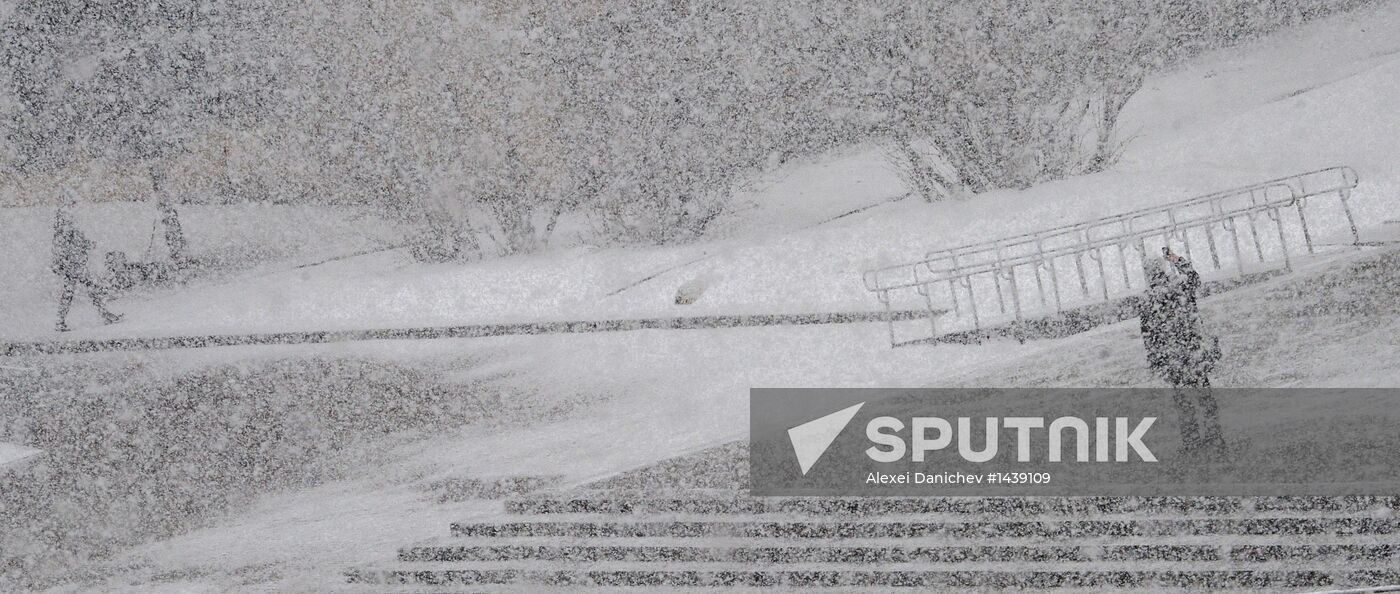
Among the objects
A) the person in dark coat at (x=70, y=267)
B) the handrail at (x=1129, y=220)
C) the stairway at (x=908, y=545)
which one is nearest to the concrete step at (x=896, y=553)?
the stairway at (x=908, y=545)

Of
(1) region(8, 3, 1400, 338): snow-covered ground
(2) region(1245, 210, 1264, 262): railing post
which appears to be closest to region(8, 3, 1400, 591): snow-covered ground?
(1) region(8, 3, 1400, 338): snow-covered ground

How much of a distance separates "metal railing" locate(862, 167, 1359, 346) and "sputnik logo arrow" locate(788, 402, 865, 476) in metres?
0.41

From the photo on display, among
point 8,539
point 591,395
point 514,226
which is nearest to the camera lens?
point 8,539

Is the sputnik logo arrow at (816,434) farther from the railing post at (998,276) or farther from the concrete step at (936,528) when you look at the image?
the railing post at (998,276)

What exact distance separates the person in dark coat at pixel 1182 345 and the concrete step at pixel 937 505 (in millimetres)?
271

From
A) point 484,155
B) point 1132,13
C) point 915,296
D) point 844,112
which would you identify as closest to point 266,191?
point 484,155

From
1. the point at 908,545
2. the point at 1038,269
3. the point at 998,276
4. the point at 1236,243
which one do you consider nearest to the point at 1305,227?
the point at 1236,243

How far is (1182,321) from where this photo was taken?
10.7 feet

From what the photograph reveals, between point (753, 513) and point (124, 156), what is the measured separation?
362cm

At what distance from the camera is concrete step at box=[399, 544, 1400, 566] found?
286 centimetres

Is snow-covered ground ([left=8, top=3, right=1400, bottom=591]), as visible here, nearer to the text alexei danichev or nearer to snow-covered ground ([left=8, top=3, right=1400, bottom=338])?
snow-covered ground ([left=8, top=3, right=1400, bottom=338])

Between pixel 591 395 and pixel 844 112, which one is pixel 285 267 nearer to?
pixel 591 395

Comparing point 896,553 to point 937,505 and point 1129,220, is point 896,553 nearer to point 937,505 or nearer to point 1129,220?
point 937,505

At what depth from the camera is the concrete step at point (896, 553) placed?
2859 mm
